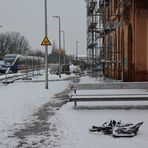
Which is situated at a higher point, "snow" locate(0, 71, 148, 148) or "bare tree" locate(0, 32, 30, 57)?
"bare tree" locate(0, 32, 30, 57)

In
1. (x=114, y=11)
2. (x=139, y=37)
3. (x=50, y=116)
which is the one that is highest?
(x=114, y=11)

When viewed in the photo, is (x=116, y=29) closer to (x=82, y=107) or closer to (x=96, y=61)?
(x=96, y=61)

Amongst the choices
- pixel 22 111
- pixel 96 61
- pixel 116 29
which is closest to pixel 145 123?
pixel 22 111

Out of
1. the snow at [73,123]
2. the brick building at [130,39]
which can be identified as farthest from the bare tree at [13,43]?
the snow at [73,123]

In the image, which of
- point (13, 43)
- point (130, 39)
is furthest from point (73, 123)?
point (13, 43)

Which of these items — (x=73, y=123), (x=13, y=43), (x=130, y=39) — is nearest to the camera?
(x=73, y=123)

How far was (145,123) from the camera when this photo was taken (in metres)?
12.4

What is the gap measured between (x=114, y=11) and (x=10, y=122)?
79.5 feet

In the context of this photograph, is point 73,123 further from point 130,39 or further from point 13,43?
point 13,43

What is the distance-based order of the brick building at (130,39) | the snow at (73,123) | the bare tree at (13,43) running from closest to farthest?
the snow at (73,123) → the brick building at (130,39) → the bare tree at (13,43)

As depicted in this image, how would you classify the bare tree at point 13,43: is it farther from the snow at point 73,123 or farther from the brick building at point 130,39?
the snow at point 73,123

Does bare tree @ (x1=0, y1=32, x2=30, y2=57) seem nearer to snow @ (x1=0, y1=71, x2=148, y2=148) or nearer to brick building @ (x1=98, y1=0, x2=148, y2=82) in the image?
brick building @ (x1=98, y1=0, x2=148, y2=82)

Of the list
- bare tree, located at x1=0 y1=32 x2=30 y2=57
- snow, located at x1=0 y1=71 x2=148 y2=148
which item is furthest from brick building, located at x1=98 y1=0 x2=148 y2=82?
bare tree, located at x1=0 y1=32 x2=30 y2=57

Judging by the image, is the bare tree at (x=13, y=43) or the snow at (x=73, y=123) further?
the bare tree at (x=13, y=43)
